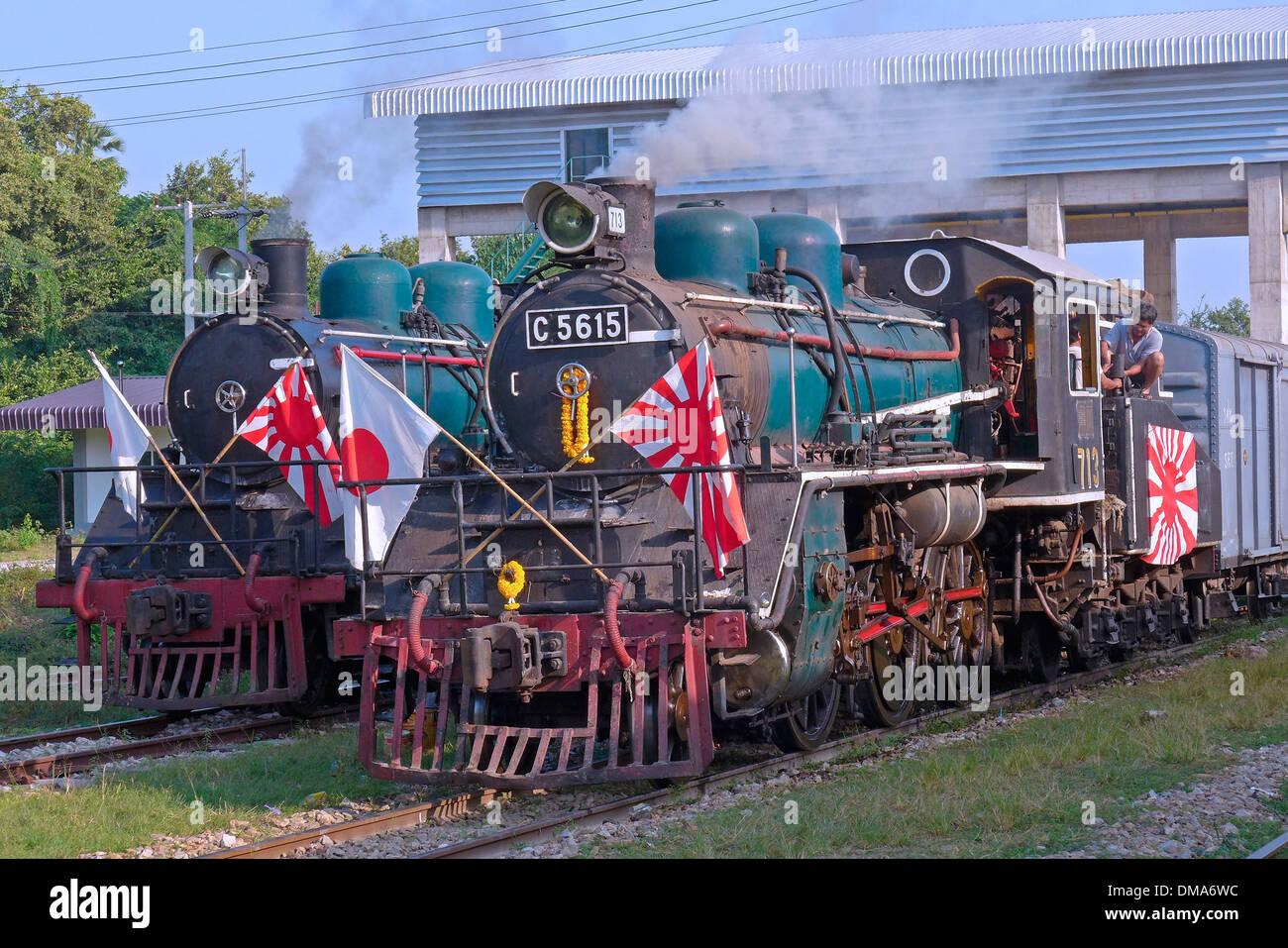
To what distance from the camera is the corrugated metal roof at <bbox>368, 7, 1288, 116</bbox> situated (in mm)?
20875

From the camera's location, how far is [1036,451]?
11.3m

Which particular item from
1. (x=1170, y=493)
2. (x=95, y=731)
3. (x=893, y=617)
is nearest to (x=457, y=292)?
(x=95, y=731)

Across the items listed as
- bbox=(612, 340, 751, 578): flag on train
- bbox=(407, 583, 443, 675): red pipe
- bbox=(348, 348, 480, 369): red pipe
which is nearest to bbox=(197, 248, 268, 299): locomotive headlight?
bbox=(348, 348, 480, 369): red pipe

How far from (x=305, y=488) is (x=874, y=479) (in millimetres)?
4763

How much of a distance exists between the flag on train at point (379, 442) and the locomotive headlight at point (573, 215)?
133cm

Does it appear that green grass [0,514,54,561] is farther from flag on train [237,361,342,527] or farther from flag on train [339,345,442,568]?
flag on train [339,345,442,568]

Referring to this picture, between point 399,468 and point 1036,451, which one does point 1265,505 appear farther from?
point 399,468

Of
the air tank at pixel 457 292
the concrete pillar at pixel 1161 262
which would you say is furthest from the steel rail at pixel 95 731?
the concrete pillar at pixel 1161 262

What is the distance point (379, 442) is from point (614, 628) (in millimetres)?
2177

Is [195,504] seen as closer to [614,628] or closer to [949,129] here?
[614,628]

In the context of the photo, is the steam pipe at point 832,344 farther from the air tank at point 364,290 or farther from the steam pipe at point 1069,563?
the air tank at point 364,290

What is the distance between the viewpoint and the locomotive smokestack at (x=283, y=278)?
40.8 feet

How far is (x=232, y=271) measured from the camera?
12.4 meters

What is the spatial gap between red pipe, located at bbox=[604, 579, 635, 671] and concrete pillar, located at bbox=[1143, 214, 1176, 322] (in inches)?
898
